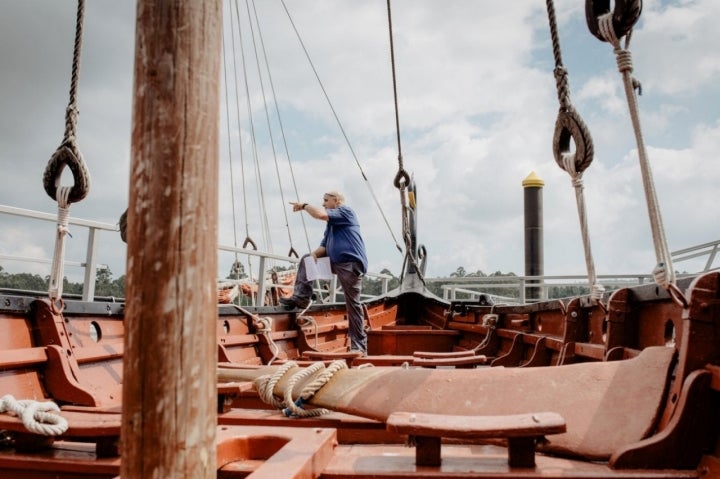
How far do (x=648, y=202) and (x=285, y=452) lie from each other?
131 cm

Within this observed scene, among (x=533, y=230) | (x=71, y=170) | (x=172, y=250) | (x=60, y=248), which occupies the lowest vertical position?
(x=172, y=250)

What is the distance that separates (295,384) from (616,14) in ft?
5.49

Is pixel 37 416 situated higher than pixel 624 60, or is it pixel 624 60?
pixel 624 60

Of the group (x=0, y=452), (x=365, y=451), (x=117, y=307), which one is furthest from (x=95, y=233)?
(x=365, y=451)

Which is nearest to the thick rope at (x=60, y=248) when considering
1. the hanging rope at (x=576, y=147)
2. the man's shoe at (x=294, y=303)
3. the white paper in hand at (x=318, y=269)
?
the hanging rope at (x=576, y=147)

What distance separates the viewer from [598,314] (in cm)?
284

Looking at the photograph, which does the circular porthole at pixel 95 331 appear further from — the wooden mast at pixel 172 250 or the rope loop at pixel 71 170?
the wooden mast at pixel 172 250

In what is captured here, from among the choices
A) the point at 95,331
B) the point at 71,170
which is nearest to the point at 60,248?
the point at 71,170

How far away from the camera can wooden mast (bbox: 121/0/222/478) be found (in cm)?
96

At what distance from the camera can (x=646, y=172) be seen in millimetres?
1796

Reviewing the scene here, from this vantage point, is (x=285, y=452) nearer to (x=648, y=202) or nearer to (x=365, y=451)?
(x=365, y=451)

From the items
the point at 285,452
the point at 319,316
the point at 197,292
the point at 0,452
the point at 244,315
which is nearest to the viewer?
the point at 197,292

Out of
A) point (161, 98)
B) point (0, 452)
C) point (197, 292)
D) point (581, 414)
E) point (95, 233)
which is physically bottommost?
point (0, 452)

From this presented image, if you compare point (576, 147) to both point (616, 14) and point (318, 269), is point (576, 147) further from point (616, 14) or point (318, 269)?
point (318, 269)
